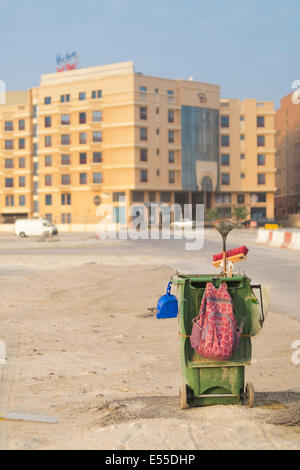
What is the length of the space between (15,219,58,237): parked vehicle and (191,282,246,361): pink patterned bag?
51.4 m

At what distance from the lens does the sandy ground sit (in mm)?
5094

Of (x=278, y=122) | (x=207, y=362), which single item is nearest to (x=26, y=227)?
(x=207, y=362)

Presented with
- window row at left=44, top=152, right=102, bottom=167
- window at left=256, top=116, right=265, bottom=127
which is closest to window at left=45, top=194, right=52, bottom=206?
window row at left=44, top=152, right=102, bottom=167

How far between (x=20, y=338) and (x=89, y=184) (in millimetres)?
76984

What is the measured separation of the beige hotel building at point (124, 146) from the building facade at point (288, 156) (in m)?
11.4

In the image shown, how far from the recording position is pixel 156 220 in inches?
3344

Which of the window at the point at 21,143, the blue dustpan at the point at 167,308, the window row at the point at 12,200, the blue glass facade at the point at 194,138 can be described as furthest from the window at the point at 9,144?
the blue dustpan at the point at 167,308

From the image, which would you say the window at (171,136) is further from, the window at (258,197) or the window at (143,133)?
the window at (258,197)

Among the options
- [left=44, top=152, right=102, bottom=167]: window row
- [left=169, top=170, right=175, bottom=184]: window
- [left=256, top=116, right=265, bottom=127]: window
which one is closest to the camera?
[left=44, top=152, right=102, bottom=167]: window row

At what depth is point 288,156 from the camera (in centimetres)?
10825

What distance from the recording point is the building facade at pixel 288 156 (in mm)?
103281

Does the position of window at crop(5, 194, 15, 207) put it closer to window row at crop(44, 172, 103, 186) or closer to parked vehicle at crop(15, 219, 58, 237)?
window row at crop(44, 172, 103, 186)

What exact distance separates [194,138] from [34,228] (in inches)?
1490

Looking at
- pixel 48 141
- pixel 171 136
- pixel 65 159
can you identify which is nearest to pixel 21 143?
pixel 48 141
